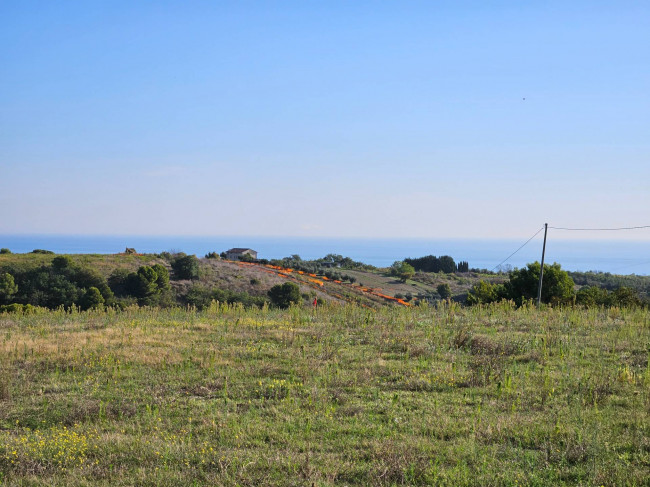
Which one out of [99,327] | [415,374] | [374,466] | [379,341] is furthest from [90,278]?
[374,466]

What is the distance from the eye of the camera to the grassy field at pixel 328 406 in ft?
15.9

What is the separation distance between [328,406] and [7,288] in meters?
34.7

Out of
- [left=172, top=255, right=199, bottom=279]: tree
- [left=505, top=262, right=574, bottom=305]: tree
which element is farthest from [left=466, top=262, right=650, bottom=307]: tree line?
[left=172, top=255, right=199, bottom=279]: tree

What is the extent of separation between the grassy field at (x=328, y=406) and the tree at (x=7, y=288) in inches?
999

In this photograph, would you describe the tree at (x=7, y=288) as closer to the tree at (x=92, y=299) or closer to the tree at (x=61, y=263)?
the tree at (x=61, y=263)

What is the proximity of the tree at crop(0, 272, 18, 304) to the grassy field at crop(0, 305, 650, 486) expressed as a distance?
2537 centimetres

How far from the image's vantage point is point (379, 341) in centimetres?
1080

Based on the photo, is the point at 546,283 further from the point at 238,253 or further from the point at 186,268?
the point at 238,253

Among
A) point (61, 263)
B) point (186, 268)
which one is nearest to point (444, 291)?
point (186, 268)

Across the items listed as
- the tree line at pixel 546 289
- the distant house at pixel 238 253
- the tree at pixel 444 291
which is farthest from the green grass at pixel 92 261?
the tree line at pixel 546 289

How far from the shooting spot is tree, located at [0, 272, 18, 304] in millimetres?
33847

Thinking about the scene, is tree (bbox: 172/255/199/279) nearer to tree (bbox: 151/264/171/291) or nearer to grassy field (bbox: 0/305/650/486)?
tree (bbox: 151/264/171/291)

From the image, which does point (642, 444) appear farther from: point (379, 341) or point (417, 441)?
point (379, 341)

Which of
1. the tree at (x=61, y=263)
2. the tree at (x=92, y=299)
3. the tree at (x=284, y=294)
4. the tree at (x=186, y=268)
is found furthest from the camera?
the tree at (x=186, y=268)
